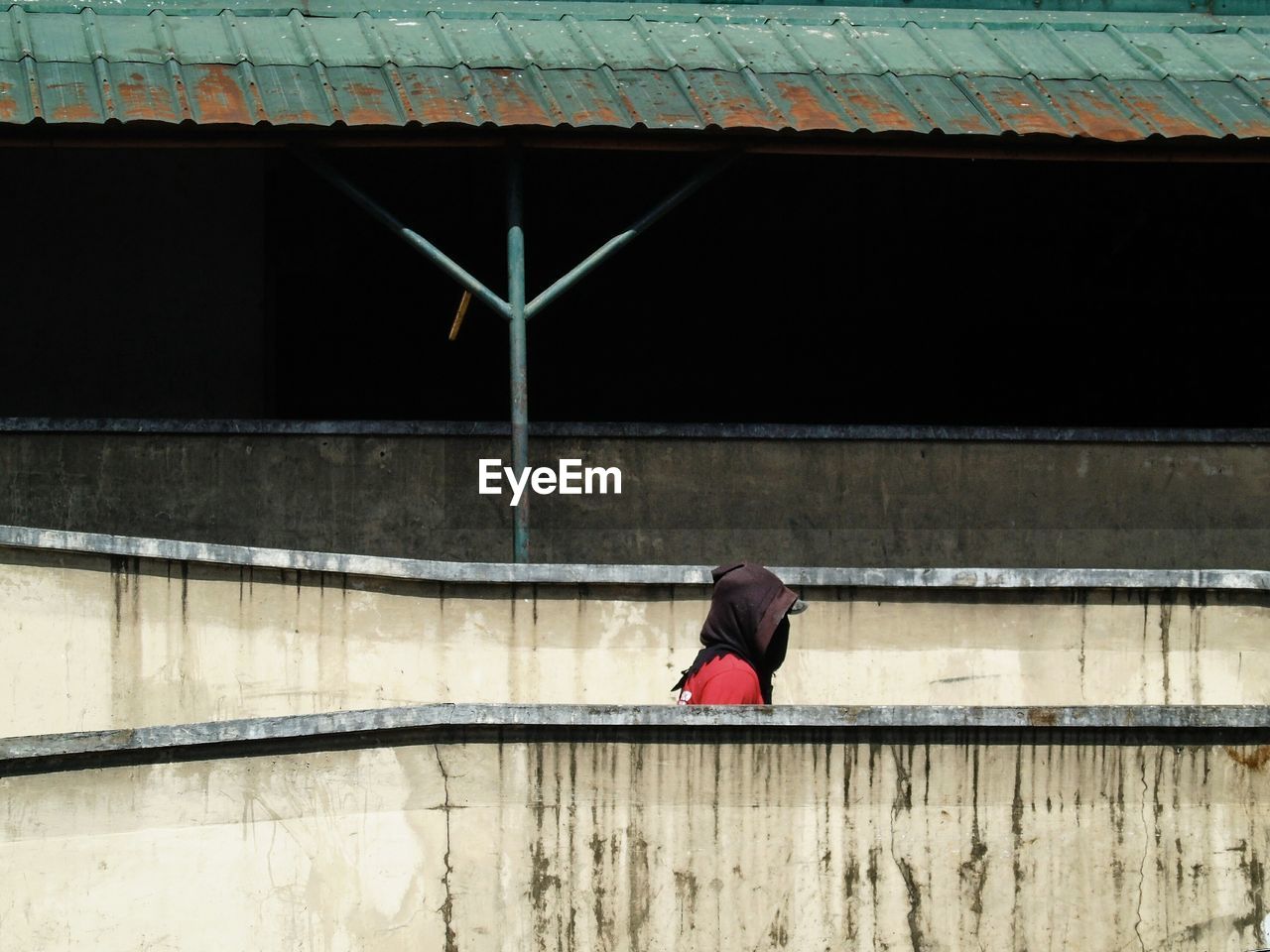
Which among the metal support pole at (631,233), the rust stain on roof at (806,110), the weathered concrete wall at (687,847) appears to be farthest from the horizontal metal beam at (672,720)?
the rust stain on roof at (806,110)

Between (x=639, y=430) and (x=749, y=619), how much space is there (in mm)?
3267

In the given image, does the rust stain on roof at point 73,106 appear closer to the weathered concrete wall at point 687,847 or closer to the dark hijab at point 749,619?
the weathered concrete wall at point 687,847

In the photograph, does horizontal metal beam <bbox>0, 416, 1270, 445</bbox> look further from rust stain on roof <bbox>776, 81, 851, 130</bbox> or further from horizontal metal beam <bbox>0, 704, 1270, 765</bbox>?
horizontal metal beam <bbox>0, 704, 1270, 765</bbox>

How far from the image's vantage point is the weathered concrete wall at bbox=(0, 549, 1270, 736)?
330 inches

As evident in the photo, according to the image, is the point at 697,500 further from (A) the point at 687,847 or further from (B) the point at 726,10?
(A) the point at 687,847

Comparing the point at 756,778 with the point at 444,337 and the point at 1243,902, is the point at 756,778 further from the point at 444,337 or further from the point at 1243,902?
the point at 444,337

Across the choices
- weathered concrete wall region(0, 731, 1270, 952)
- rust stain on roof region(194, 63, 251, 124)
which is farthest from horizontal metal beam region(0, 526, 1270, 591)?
rust stain on roof region(194, 63, 251, 124)

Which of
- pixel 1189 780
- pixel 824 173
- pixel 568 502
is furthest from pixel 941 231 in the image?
pixel 1189 780

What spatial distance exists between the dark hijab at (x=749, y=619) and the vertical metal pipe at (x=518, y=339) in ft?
9.08

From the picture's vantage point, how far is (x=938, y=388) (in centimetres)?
1262

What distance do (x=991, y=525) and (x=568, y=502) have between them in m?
2.31

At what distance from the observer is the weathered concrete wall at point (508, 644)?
27.5 feet

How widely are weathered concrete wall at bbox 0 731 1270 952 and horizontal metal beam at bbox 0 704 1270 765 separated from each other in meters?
0.07

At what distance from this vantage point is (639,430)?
34.2 ft
